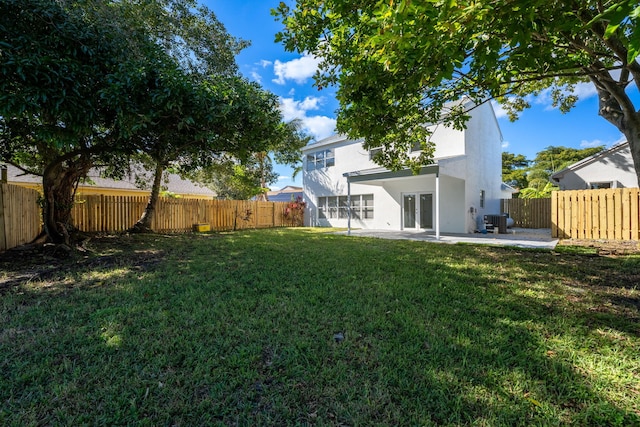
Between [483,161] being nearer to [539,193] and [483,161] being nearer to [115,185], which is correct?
[539,193]

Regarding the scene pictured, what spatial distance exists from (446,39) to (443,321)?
10.1 ft

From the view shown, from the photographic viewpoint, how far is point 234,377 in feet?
7.46

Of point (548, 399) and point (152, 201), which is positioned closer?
point (548, 399)

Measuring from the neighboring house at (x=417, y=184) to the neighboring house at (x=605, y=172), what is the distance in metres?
3.39

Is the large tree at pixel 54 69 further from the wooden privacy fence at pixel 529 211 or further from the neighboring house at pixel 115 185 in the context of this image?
the wooden privacy fence at pixel 529 211

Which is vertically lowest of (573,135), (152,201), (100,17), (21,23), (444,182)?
(152,201)

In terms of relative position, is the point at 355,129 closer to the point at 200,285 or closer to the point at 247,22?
the point at 200,285

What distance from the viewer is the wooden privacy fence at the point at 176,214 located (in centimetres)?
1120

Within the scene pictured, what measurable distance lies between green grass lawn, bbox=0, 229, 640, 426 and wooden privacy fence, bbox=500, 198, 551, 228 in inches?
477

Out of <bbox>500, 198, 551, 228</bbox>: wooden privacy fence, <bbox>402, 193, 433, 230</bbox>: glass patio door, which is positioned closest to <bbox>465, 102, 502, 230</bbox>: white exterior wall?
<bbox>500, 198, 551, 228</bbox>: wooden privacy fence

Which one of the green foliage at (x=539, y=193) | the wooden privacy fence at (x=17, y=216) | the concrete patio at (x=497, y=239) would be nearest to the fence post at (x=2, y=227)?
the wooden privacy fence at (x=17, y=216)

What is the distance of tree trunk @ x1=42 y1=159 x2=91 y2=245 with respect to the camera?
7.81 meters

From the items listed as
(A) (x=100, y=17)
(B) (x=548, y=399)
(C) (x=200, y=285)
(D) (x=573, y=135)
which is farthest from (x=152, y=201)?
(D) (x=573, y=135)

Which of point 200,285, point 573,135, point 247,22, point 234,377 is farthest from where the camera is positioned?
point 573,135
